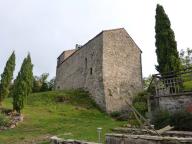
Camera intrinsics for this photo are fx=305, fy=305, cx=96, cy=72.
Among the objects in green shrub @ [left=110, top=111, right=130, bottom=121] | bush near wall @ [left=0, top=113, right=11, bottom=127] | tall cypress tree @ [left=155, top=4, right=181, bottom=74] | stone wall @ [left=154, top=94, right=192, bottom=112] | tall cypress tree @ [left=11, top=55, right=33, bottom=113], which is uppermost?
tall cypress tree @ [left=155, top=4, right=181, bottom=74]

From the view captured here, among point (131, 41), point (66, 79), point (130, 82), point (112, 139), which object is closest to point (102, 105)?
point (130, 82)

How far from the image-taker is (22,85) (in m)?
23.0

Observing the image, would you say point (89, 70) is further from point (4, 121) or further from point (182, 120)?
point (182, 120)

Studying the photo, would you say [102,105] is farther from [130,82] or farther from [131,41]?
[131,41]

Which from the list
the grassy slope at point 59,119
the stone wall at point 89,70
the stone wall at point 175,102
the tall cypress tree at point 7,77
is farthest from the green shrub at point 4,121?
the stone wall at point 89,70

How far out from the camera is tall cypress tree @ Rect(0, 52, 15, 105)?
23844mm

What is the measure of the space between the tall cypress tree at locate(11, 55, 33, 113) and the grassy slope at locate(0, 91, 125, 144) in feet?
3.53

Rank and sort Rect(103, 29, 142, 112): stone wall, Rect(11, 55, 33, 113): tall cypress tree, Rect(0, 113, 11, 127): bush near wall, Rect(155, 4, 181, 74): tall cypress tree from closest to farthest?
Rect(0, 113, 11, 127): bush near wall, Rect(155, 4, 181, 74): tall cypress tree, Rect(11, 55, 33, 113): tall cypress tree, Rect(103, 29, 142, 112): stone wall

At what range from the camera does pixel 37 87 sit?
4659cm

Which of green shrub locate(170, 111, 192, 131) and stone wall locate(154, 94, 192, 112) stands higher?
stone wall locate(154, 94, 192, 112)

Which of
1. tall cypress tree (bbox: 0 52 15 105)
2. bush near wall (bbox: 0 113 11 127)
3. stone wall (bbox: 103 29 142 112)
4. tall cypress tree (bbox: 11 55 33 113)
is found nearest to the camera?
bush near wall (bbox: 0 113 11 127)

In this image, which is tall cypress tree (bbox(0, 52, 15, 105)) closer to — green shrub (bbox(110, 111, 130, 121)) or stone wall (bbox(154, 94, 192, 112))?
green shrub (bbox(110, 111, 130, 121))

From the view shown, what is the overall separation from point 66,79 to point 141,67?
12.6m

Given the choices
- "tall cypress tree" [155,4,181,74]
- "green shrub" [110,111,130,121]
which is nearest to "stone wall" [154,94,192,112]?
"tall cypress tree" [155,4,181,74]
